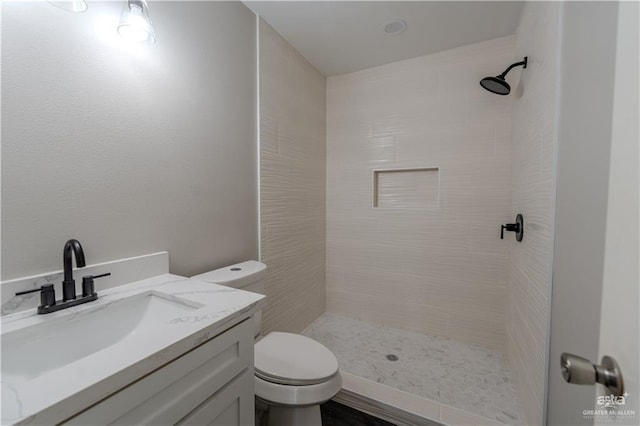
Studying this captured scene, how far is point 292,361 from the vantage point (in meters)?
1.18

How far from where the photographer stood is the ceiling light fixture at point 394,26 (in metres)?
1.67

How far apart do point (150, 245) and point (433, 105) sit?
2096 millimetres

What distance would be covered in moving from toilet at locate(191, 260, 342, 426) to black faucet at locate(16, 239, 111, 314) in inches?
17.6

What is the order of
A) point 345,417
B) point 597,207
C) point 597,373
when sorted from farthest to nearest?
point 345,417 < point 597,207 < point 597,373

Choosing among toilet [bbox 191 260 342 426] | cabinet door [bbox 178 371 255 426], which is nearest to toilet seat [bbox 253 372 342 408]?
toilet [bbox 191 260 342 426]

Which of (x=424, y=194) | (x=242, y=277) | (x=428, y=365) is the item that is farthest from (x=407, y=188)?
(x=242, y=277)

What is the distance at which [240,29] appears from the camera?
1550 millimetres

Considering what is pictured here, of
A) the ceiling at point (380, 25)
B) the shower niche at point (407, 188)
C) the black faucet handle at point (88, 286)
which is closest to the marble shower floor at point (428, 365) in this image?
the shower niche at point (407, 188)

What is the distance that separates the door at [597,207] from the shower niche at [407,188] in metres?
1.21

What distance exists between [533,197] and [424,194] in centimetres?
91

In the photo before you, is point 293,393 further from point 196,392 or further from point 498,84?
point 498,84

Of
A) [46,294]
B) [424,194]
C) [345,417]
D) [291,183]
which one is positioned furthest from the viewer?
[424,194]

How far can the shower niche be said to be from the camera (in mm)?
2109

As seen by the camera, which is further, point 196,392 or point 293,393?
point 293,393
